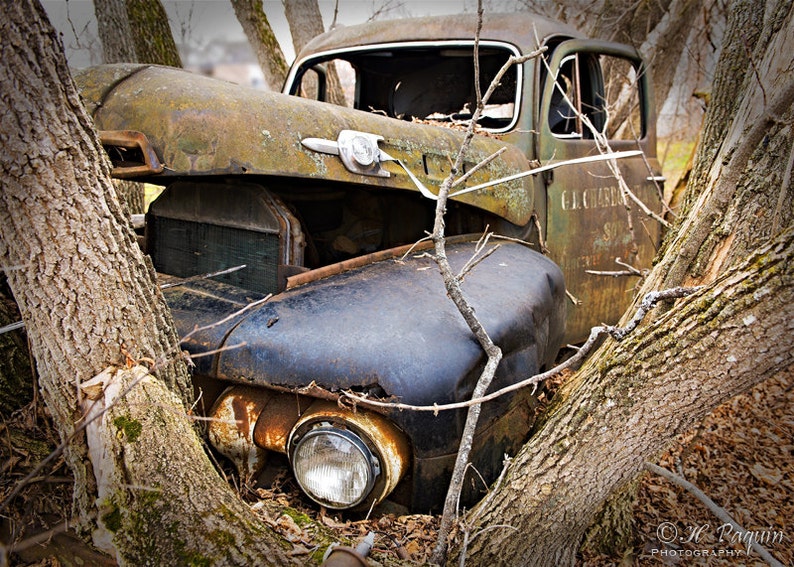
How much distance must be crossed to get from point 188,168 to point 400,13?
7277 mm

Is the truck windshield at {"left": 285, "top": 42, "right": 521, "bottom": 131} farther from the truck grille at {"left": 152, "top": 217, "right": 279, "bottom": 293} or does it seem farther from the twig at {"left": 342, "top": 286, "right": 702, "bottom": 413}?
the twig at {"left": 342, "top": 286, "right": 702, "bottom": 413}

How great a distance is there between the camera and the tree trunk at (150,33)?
15.9 feet

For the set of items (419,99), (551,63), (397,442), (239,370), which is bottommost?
(397,442)

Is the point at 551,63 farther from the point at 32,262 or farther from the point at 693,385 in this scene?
the point at 32,262

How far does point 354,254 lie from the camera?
2.73m

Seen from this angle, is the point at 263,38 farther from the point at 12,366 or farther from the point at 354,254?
the point at 12,366

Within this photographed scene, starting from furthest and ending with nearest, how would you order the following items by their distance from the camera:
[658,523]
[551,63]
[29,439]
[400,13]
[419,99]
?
[400,13] → [419,99] → [551,63] → [658,523] → [29,439]

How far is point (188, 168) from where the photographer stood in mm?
1883

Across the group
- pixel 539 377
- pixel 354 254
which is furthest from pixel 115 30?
pixel 539 377

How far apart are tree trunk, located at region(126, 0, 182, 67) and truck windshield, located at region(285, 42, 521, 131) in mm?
1746

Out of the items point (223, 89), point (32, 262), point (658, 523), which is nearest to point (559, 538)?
point (658, 523)

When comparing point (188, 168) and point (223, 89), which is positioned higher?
point (223, 89)

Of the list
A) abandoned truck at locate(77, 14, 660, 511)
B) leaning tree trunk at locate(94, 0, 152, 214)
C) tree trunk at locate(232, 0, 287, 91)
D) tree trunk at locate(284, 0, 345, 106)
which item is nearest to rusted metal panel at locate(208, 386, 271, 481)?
abandoned truck at locate(77, 14, 660, 511)

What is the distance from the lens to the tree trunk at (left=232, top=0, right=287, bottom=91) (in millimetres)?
6062
